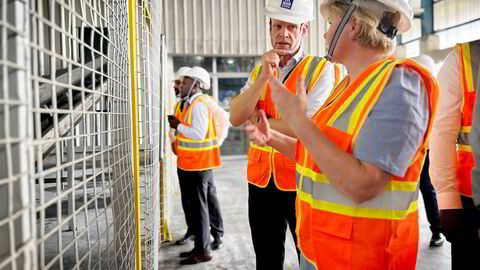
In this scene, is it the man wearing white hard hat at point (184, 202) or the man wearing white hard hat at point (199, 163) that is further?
the man wearing white hard hat at point (184, 202)

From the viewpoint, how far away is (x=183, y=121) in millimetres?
3471

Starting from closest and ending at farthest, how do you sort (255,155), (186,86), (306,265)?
(306,265)
(255,155)
(186,86)

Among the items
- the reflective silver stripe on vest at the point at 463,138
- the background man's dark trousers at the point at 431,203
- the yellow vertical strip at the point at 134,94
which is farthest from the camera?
the background man's dark trousers at the point at 431,203

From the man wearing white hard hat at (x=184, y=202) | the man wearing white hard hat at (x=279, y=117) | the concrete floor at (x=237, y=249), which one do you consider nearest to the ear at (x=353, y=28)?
the man wearing white hard hat at (x=279, y=117)

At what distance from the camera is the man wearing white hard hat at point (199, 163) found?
3.14 meters

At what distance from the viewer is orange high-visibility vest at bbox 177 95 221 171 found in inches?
128

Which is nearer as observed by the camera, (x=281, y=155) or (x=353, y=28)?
(x=353, y=28)

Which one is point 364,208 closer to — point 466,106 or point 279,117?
point 466,106

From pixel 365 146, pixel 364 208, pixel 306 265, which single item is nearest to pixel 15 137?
pixel 365 146

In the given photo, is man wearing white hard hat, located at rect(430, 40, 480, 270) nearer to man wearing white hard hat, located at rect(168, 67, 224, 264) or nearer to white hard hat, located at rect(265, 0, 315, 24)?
white hard hat, located at rect(265, 0, 315, 24)

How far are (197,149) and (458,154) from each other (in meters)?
2.20

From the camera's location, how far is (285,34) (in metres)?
1.88

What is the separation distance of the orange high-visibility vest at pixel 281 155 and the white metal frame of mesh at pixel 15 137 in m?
1.39

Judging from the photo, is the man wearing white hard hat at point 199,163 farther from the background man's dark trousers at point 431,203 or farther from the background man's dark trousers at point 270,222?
the background man's dark trousers at point 431,203
